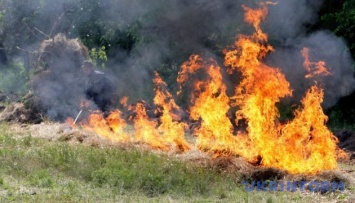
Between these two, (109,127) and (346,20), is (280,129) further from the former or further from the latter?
(346,20)

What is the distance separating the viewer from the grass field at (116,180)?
8.06m

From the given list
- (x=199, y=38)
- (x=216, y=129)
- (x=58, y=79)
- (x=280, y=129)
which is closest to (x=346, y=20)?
(x=199, y=38)

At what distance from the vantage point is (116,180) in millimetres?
8820

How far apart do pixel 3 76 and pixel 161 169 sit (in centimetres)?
2277

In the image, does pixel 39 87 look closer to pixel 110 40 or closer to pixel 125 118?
pixel 125 118

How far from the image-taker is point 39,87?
1800 centimetres

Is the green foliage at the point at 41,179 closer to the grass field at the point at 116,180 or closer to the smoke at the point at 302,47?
the grass field at the point at 116,180

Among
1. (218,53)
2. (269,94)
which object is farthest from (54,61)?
(269,94)

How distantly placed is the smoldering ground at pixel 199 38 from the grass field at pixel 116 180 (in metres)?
7.58

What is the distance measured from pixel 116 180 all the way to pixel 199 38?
12.1 m

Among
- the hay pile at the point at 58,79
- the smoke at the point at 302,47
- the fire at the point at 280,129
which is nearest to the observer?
the fire at the point at 280,129

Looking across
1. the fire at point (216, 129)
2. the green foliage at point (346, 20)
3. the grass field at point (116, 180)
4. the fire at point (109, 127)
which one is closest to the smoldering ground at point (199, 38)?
the green foliage at point (346, 20)

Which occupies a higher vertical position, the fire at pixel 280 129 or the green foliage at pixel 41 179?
the fire at pixel 280 129

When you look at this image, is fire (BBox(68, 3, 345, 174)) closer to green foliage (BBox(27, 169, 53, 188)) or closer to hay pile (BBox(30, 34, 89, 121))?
green foliage (BBox(27, 169, 53, 188))
